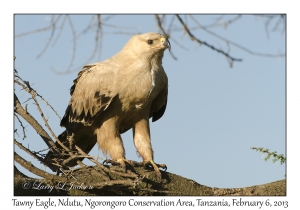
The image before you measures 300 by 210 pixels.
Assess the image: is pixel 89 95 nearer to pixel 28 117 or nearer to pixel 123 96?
pixel 123 96

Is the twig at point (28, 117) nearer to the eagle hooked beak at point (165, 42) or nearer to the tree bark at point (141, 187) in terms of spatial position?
the tree bark at point (141, 187)

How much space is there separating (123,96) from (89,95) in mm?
512

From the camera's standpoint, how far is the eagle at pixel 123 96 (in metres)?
6.38

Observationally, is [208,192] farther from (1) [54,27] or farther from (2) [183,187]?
(1) [54,27]

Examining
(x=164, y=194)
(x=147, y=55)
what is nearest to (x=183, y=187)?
(x=164, y=194)

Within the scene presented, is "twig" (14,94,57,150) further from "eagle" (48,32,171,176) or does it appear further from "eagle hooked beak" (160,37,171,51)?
"eagle hooked beak" (160,37,171,51)

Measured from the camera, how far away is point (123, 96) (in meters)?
6.38

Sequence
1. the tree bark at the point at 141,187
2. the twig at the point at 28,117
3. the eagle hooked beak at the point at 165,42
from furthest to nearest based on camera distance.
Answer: the eagle hooked beak at the point at 165,42
the twig at the point at 28,117
the tree bark at the point at 141,187

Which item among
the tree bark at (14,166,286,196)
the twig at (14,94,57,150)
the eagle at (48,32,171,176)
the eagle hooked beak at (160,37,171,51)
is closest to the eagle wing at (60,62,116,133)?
the eagle at (48,32,171,176)

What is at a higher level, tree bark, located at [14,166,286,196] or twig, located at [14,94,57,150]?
twig, located at [14,94,57,150]

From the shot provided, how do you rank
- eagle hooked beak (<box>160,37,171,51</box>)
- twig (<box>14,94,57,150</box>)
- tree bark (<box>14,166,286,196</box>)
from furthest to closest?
eagle hooked beak (<box>160,37,171,51</box>), twig (<box>14,94,57,150</box>), tree bark (<box>14,166,286,196</box>)

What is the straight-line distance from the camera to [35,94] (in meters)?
5.67

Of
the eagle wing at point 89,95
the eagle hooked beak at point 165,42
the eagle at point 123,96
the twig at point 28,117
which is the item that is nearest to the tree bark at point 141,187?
the twig at point 28,117

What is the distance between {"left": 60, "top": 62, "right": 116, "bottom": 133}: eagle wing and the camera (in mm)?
6414
